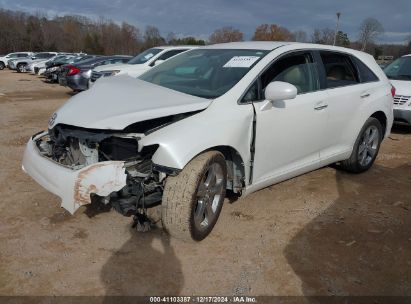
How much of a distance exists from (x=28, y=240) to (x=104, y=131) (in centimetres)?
115

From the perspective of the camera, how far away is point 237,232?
3.54m

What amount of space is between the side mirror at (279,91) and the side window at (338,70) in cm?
110

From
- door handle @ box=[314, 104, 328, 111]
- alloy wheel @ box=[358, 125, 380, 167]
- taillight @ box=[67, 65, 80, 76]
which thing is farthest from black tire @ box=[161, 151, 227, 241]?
taillight @ box=[67, 65, 80, 76]

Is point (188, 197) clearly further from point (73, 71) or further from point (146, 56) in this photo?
point (73, 71)

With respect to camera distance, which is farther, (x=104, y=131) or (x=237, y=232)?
(x=237, y=232)

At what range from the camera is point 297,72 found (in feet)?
13.3

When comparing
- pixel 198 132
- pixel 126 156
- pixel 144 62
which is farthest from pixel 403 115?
pixel 144 62

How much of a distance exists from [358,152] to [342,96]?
0.93 meters

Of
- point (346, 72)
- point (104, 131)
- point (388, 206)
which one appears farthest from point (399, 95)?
point (104, 131)

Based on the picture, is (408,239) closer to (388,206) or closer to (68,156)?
(388,206)

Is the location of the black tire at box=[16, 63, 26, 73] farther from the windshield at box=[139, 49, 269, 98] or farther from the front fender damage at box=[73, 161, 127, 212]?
the front fender damage at box=[73, 161, 127, 212]

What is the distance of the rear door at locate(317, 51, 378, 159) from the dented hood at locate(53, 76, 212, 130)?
172 centimetres

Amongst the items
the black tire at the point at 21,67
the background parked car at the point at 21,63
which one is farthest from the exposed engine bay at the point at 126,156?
the black tire at the point at 21,67

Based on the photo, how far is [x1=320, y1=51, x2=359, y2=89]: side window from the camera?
4.37m
